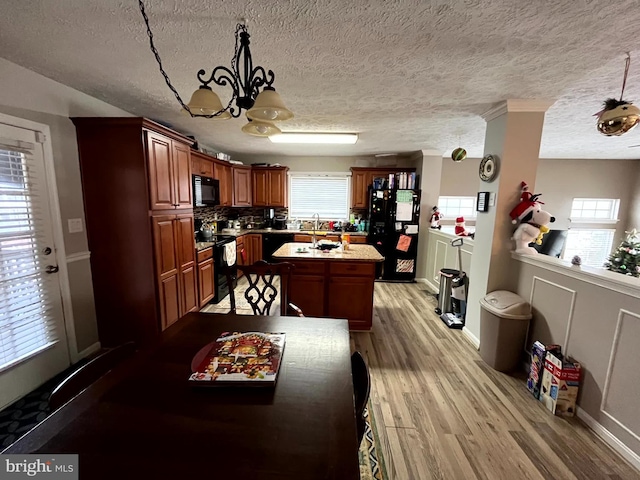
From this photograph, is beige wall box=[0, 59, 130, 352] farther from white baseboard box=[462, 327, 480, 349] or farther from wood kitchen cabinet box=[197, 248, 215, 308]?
white baseboard box=[462, 327, 480, 349]

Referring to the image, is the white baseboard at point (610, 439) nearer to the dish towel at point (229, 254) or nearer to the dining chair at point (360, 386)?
the dining chair at point (360, 386)

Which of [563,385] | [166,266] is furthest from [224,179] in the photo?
[563,385]

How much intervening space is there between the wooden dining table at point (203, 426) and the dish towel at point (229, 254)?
2.68m

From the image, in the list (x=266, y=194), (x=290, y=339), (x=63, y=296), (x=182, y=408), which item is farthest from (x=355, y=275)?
(x=266, y=194)

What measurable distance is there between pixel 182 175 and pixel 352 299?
2.30m

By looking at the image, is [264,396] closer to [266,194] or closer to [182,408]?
[182,408]

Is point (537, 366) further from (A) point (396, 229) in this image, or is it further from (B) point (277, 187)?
(B) point (277, 187)

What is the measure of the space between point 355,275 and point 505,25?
2.20 metres

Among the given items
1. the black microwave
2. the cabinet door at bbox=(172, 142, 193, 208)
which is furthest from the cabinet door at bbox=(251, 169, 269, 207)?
the cabinet door at bbox=(172, 142, 193, 208)

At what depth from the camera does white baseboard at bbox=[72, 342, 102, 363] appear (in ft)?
7.71

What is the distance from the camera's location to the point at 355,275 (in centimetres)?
284

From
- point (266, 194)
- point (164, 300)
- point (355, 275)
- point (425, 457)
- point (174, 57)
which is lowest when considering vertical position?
point (425, 457)

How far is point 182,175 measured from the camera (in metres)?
2.80

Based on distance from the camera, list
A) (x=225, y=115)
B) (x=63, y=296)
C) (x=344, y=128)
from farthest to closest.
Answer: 1. (x=344, y=128)
2. (x=63, y=296)
3. (x=225, y=115)
